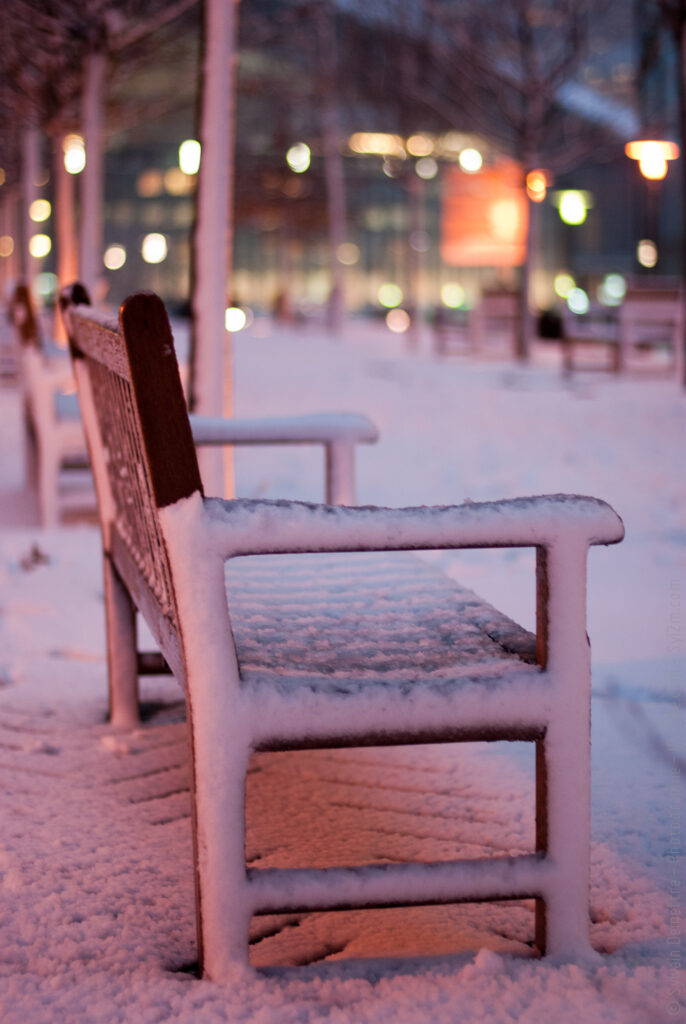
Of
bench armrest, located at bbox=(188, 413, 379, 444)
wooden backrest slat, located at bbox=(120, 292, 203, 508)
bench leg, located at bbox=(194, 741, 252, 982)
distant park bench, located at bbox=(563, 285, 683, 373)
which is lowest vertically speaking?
bench leg, located at bbox=(194, 741, 252, 982)

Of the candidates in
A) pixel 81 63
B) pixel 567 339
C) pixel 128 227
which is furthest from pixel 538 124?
pixel 128 227

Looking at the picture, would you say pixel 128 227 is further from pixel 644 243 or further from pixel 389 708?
pixel 389 708

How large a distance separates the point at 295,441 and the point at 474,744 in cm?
99

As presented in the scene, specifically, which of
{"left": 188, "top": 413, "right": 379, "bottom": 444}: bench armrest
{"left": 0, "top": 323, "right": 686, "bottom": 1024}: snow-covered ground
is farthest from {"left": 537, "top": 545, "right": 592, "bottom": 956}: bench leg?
{"left": 188, "top": 413, "right": 379, "bottom": 444}: bench armrest

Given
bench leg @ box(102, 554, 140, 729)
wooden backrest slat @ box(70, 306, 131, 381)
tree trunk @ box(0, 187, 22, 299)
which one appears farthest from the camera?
tree trunk @ box(0, 187, 22, 299)

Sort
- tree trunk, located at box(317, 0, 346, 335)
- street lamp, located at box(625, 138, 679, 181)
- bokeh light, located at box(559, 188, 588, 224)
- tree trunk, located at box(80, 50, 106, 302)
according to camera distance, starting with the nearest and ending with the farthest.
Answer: tree trunk, located at box(80, 50, 106, 302) → street lamp, located at box(625, 138, 679, 181) → bokeh light, located at box(559, 188, 588, 224) → tree trunk, located at box(317, 0, 346, 335)

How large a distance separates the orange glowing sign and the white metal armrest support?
19170mm

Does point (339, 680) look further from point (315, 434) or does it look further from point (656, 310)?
point (656, 310)

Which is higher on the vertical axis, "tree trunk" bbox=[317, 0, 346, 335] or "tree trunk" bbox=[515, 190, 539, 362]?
"tree trunk" bbox=[317, 0, 346, 335]

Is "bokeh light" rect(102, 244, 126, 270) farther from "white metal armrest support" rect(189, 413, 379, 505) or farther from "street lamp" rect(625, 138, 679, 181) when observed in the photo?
"white metal armrest support" rect(189, 413, 379, 505)

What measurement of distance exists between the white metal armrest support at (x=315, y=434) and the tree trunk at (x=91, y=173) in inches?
319

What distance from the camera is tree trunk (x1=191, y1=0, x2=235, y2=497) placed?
16.3 ft

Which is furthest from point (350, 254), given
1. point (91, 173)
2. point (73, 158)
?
point (91, 173)

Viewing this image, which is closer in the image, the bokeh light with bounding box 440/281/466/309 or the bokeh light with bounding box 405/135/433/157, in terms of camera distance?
the bokeh light with bounding box 405/135/433/157
